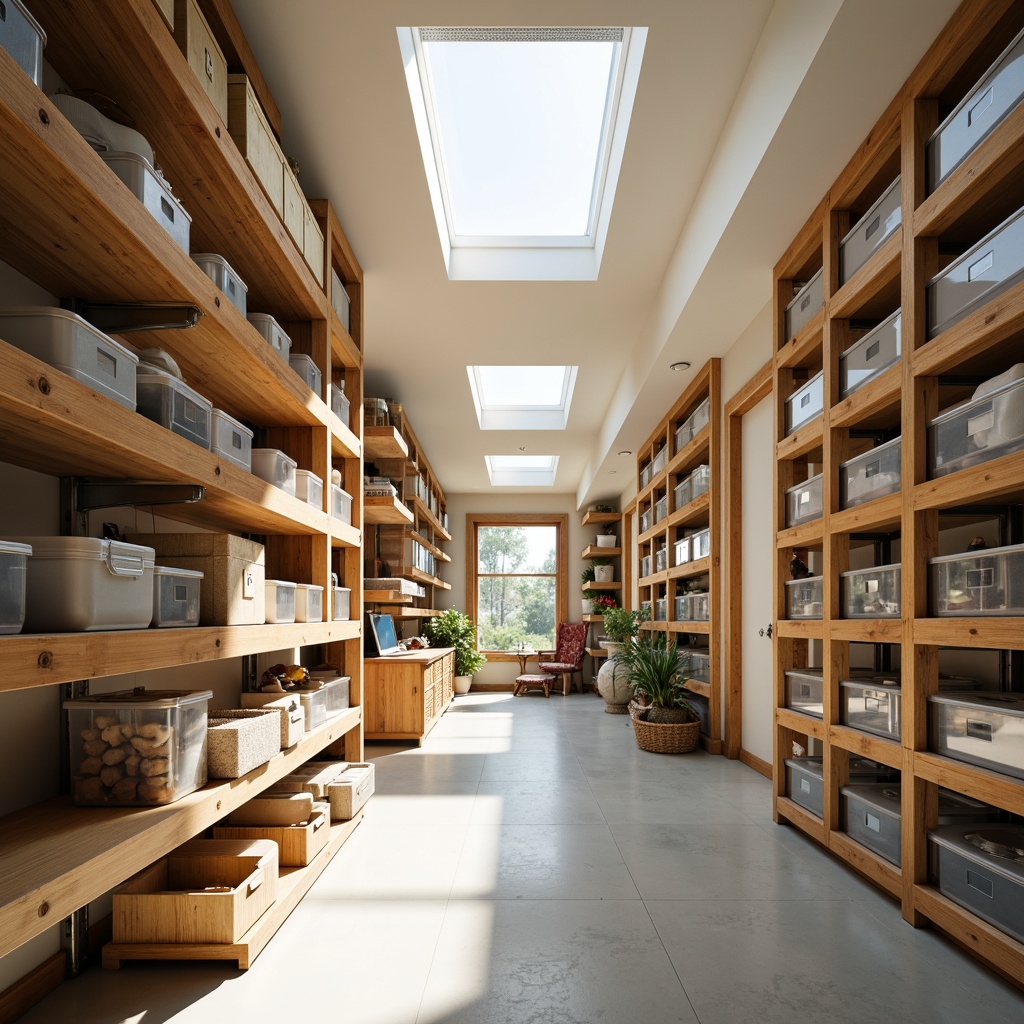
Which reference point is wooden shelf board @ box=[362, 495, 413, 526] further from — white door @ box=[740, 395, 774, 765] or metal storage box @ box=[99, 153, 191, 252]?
metal storage box @ box=[99, 153, 191, 252]

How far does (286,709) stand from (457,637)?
735 centimetres

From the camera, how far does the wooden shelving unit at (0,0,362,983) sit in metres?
1.44

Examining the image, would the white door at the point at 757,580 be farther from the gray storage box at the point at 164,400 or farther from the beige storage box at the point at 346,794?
the gray storage box at the point at 164,400

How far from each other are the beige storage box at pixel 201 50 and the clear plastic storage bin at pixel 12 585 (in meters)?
1.49

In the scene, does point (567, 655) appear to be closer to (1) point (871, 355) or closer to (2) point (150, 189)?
(1) point (871, 355)

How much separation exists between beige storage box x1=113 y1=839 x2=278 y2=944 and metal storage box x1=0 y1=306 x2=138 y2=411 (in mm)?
1514

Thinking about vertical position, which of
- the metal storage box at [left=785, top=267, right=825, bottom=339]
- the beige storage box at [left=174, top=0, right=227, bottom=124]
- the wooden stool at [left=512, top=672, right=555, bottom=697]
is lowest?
the wooden stool at [left=512, top=672, right=555, bottom=697]

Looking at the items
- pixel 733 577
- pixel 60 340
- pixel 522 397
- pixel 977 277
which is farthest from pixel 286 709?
pixel 522 397

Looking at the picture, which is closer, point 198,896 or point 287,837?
point 198,896

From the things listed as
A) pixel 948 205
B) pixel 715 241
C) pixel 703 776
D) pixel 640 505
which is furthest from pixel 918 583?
pixel 640 505

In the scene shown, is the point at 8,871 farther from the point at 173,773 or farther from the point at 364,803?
the point at 364,803

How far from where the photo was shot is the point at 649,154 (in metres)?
3.67

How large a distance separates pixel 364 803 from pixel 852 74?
3.64 metres

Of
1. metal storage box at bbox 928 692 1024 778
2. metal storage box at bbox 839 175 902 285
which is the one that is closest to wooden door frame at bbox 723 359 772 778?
metal storage box at bbox 839 175 902 285
